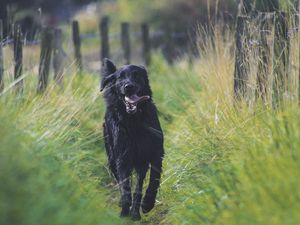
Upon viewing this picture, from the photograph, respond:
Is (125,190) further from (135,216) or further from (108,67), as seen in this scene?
(108,67)

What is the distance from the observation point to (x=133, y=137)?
6.88m

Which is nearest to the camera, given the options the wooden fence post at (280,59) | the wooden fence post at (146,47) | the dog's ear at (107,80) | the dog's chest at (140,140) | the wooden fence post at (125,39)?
the wooden fence post at (280,59)

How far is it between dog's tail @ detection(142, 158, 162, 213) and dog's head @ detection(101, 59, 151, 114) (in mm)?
619

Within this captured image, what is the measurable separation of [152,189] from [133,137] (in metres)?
0.60

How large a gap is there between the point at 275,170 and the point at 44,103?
2794 mm

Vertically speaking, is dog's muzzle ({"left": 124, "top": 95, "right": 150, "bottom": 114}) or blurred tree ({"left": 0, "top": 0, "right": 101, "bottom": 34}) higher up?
dog's muzzle ({"left": 124, "top": 95, "right": 150, "bottom": 114})

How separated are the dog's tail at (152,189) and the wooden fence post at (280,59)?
56.1 inches

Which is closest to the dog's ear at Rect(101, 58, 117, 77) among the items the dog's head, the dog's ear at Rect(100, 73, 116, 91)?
the dog's head

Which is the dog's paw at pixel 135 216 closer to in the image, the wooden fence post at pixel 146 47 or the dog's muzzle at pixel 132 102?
the dog's muzzle at pixel 132 102

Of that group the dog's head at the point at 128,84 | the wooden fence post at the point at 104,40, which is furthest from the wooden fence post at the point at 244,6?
the wooden fence post at the point at 104,40

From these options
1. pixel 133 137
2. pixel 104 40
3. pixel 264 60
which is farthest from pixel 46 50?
pixel 104 40

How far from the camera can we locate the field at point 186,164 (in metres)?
4.06

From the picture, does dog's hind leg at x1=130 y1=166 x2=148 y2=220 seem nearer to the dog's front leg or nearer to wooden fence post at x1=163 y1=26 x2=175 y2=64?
the dog's front leg

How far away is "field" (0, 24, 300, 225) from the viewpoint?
406 cm
